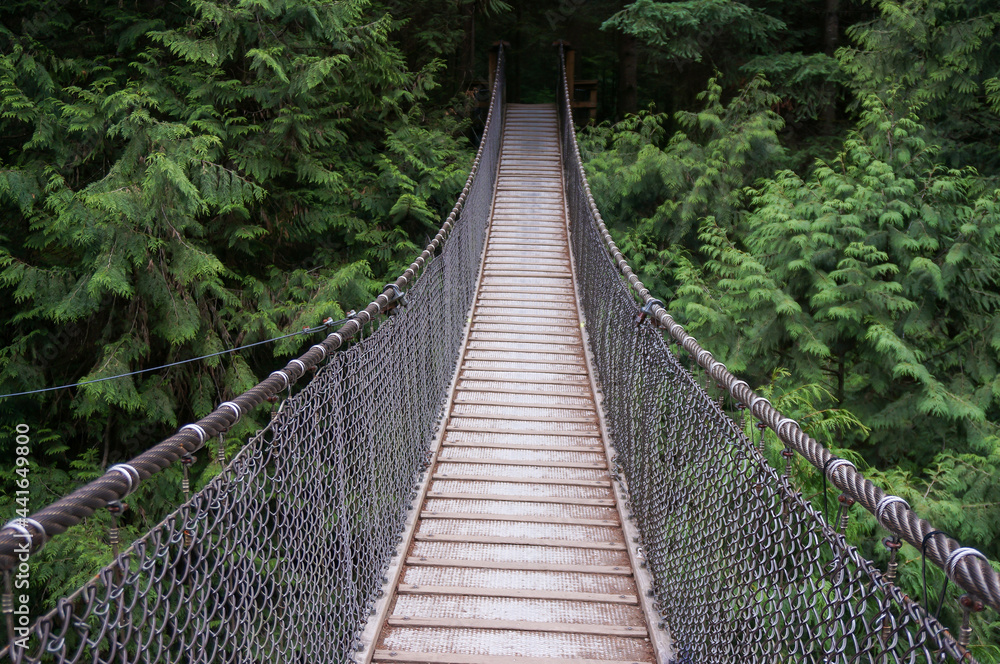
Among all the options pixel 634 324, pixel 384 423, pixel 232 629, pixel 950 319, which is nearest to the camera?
pixel 232 629

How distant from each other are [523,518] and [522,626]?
692mm

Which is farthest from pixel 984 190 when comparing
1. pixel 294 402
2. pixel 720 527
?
pixel 294 402

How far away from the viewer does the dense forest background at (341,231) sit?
176 inches

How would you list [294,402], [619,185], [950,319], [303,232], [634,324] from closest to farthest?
[294,402]
[634,324]
[950,319]
[303,232]
[619,185]

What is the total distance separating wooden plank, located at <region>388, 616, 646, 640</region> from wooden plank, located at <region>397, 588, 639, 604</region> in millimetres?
129

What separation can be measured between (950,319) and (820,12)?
6.38m

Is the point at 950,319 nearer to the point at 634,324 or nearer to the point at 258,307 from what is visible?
the point at 634,324

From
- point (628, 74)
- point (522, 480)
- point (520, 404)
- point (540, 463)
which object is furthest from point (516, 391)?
point (628, 74)

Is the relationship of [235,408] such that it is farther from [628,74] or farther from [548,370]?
[628,74]

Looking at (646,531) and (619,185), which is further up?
(619,185)

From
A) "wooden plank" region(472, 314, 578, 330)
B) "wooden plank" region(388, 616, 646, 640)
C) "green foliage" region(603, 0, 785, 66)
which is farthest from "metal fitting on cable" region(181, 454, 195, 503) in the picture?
"green foliage" region(603, 0, 785, 66)

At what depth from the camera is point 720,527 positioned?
1768mm

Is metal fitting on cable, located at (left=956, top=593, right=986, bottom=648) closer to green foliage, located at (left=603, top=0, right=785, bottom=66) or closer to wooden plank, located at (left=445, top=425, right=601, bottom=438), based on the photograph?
wooden plank, located at (left=445, top=425, right=601, bottom=438)

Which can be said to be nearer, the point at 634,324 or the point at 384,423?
the point at 384,423
